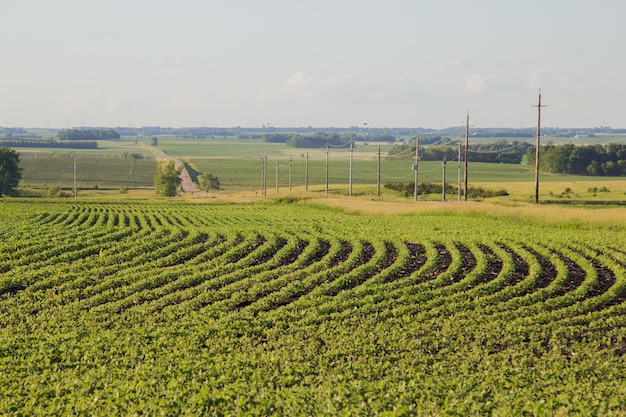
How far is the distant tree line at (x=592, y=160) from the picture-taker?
437 feet

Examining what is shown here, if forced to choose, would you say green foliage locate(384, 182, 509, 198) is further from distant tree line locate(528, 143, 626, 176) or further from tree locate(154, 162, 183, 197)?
distant tree line locate(528, 143, 626, 176)

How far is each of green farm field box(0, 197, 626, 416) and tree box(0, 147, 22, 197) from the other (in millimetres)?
77131

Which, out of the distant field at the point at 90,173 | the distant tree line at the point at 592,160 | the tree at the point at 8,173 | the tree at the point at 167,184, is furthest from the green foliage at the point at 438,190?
the distant field at the point at 90,173

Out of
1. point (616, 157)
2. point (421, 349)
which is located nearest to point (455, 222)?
point (421, 349)

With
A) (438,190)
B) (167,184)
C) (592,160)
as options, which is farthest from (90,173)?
(592,160)

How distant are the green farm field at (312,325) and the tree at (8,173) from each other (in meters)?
77.1

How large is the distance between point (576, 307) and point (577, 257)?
9.04m

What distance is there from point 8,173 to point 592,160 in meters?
95.5

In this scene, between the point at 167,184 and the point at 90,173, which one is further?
the point at 90,173

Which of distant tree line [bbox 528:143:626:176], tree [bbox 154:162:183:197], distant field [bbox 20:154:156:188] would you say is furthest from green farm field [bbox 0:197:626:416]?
distant tree line [bbox 528:143:626:176]

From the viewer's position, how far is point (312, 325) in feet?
59.9

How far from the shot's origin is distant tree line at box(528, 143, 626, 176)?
133 metres

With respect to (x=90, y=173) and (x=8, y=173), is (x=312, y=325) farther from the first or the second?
(x=90, y=173)

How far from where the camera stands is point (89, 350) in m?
16.0
